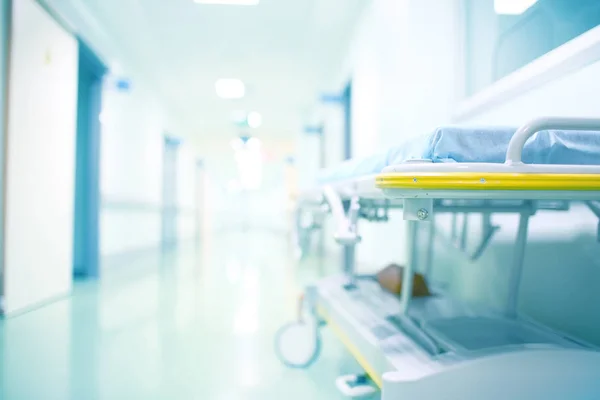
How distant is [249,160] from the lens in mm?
12219

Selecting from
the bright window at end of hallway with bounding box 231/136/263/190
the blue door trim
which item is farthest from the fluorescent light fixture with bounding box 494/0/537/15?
the bright window at end of hallway with bounding box 231/136/263/190

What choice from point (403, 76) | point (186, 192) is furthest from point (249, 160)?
point (403, 76)

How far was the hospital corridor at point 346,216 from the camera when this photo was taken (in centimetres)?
81

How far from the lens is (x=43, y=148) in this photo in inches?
103

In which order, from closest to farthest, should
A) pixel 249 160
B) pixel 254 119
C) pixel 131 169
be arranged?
pixel 131 169
pixel 254 119
pixel 249 160

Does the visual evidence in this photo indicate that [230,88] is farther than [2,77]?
Yes

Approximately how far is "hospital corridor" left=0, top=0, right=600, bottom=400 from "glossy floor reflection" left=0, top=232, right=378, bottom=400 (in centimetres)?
Answer: 1

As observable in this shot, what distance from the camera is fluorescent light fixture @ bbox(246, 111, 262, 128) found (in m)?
7.76

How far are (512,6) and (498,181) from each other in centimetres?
159

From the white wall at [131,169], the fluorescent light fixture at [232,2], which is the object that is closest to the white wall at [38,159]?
the white wall at [131,169]

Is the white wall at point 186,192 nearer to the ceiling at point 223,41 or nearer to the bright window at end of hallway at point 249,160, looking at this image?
the bright window at end of hallway at point 249,160

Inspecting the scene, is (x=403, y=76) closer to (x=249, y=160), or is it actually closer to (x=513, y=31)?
(x=513, y=31)

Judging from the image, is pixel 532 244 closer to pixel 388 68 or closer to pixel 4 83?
pixel 388 68

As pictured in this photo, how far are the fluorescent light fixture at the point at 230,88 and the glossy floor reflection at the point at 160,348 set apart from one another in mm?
3582
